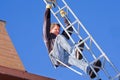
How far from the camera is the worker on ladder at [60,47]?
1101 centimetres

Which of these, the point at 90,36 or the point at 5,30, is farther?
the point at 5,30

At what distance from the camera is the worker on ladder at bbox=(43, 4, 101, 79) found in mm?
11008

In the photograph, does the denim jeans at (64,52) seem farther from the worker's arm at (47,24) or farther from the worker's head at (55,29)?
the worker's head at (55,29)

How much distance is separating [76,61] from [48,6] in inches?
59.9

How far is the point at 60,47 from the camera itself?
11.4 meters

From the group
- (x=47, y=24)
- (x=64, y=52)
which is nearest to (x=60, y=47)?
(x=64, y=52)

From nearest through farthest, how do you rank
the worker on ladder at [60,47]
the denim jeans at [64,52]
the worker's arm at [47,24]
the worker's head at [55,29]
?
the worker on ladder at [60,47]
the denim jeans at [64,52]
the worker's arm at [47,24]
the worker's head at [55,29]

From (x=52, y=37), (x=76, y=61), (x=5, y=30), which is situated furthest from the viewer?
(x=5, y=30)

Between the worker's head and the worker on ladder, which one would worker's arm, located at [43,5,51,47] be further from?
A: the worker's head

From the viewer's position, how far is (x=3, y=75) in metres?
11.7

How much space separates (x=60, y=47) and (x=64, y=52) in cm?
16

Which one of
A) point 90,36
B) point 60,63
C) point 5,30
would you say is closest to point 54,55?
point 60,63

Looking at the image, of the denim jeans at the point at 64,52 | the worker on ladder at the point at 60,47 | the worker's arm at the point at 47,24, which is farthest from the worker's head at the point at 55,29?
the denim jeans at the point at 64,52

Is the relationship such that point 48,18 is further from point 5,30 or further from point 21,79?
point 5,30
